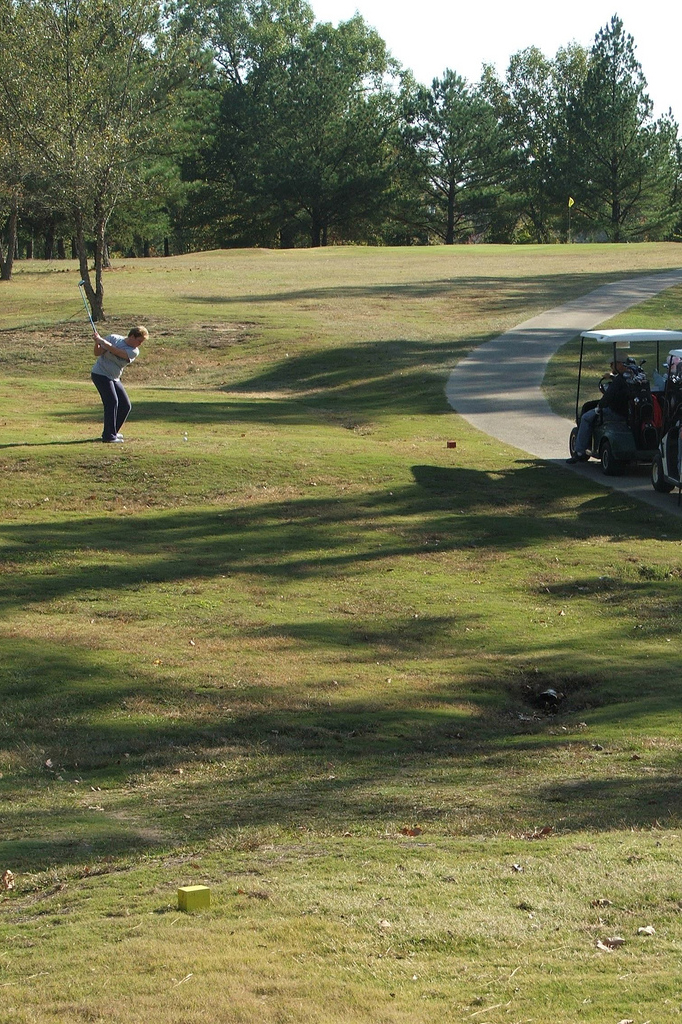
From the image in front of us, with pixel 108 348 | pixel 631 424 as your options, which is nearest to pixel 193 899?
pixel 108 348

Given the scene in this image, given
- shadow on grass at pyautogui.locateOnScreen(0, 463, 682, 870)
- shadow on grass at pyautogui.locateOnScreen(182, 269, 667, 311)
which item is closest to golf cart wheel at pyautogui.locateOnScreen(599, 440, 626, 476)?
shadow on grass at pyautogui.locateOnScreen(0, 463, 682, 870)

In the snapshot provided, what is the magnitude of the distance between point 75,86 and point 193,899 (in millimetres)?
31102

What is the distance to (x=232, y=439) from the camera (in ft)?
63.0

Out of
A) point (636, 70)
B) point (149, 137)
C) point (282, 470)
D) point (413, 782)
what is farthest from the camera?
point (636, 70)

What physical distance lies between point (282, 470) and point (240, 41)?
7740cm

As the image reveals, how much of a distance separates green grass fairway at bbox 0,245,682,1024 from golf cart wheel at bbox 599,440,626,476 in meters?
0.81

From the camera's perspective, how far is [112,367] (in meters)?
16.8

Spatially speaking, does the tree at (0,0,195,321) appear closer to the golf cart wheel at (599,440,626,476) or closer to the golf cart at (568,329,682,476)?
the golf cart at (568,329,682,476)

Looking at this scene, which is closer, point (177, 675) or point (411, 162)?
point (177, 675)

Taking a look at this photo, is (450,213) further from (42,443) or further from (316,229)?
(42,443)

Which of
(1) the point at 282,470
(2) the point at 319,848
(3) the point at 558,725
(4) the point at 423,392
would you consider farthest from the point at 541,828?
(4) the point at 423,392

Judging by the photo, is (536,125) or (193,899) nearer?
(193,899)

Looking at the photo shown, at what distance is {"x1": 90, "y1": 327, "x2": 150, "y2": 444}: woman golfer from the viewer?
1652 centimetres

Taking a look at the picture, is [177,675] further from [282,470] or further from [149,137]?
[149,137]
